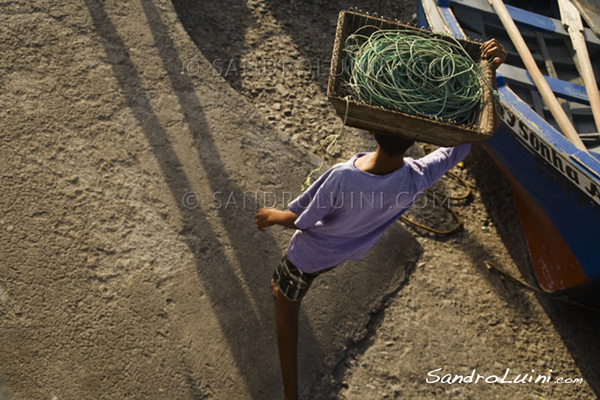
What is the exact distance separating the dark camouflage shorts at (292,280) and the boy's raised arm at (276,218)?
0.28 m

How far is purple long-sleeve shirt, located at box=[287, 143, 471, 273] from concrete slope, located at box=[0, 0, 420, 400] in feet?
2.78

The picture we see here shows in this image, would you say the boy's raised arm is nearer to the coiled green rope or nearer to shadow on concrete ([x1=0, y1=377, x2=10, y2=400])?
the coiled green rope

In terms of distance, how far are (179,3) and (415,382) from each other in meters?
4.55

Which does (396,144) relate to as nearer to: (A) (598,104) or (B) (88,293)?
(B) (88,293)

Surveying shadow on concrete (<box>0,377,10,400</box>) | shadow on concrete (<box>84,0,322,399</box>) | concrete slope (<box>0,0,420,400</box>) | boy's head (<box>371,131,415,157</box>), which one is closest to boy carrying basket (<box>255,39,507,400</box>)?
boy's head (<box>371,131,415,157</box>)

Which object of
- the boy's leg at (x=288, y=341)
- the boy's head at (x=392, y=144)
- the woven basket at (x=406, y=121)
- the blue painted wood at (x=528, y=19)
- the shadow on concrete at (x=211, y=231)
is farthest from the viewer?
the blue painted wood at (x=528, y=19)

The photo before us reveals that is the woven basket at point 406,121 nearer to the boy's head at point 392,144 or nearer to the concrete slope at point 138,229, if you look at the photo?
the boy's head at point 392,144

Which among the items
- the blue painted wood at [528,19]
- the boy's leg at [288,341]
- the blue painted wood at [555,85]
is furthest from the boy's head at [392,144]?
the blue painted wood at [528,19]

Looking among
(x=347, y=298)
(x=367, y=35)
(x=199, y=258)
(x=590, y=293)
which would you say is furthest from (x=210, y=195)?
(x=590, y=293)

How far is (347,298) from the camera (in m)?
3.29

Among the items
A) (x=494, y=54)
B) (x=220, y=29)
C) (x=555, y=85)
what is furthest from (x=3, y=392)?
(x=555, y=85)

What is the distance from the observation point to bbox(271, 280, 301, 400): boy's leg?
270 cm

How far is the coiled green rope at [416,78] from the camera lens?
1.99m

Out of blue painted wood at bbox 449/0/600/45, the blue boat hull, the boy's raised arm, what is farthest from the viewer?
blue painted wood at bbox 449/0/600/45
